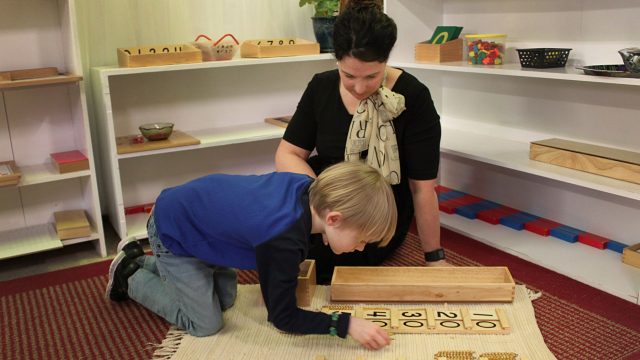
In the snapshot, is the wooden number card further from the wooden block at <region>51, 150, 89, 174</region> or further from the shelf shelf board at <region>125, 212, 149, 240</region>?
the wooden block at <region>51, 150, 89, 174</region>

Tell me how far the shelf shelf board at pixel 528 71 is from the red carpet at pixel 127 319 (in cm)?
63

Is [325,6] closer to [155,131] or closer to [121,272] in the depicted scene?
[155,131]

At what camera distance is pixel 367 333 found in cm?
146

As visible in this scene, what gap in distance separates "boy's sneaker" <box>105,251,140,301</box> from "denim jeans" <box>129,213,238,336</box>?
3.1 inches

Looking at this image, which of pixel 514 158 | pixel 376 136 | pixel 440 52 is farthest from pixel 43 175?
pixel 514 158

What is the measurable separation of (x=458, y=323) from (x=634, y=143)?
999 millimetres

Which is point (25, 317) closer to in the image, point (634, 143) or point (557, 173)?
point (557, 173)

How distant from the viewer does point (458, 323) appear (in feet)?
5.35

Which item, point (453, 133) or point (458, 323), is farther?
point (453, 133)

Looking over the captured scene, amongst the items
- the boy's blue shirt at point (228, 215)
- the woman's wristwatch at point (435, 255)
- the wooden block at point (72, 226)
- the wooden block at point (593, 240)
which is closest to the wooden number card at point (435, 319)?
the woman's wristwatch at point (435, 255)

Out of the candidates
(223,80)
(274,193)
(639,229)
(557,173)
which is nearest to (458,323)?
(274,193)

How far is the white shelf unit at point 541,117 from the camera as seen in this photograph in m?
2.09

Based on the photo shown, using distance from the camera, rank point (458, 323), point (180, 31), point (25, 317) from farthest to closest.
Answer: point (180, 31)
point (25, 317)
point (458, 323)

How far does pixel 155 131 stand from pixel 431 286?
1.30 m
